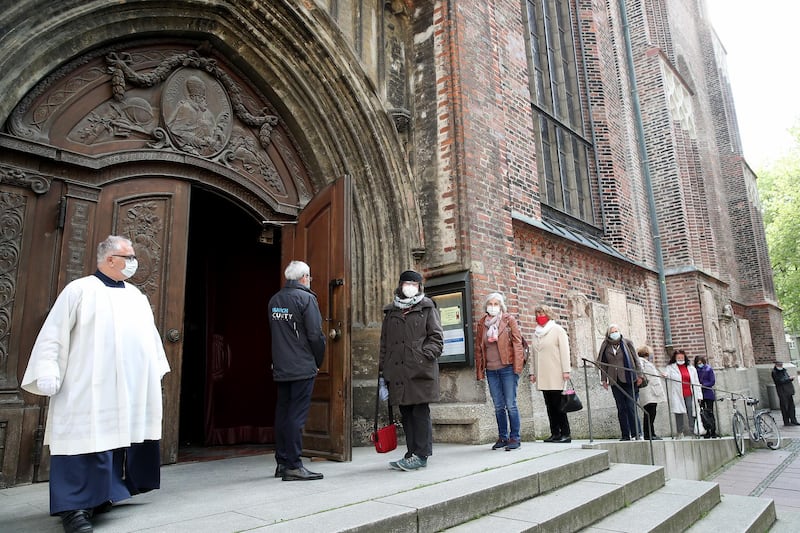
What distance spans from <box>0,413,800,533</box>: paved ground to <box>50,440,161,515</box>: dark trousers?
14 cm

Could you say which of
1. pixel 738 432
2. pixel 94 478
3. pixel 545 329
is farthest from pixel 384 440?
pixel 738 432

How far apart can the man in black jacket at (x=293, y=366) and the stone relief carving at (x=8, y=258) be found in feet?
6.47

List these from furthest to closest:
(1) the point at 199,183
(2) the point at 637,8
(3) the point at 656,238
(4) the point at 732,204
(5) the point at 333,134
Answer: (4) the point at 732,204
(2) the point at 637,8
(3) the point at 656,238
(5) the point at 333,134
(1) the point at 199,183

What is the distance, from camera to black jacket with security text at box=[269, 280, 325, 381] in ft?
13.4

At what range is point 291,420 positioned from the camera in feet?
13.2

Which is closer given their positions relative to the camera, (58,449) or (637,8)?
(58,449)

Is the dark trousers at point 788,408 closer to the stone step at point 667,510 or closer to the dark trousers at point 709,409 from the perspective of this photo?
the dark trousers at point 709,409

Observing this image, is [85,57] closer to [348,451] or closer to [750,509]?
[348,451]

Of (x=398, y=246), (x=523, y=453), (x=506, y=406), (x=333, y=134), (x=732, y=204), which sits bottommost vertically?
(x=523, y=453)

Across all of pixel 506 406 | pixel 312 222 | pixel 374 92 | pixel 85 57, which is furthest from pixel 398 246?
pixel 85 57

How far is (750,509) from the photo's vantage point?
16.4 ft

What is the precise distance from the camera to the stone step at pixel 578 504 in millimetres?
3305

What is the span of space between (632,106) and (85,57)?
42.2ft

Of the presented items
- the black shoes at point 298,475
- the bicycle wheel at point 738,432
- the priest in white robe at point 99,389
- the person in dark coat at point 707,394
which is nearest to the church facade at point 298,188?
the black shoes at point 298,475
